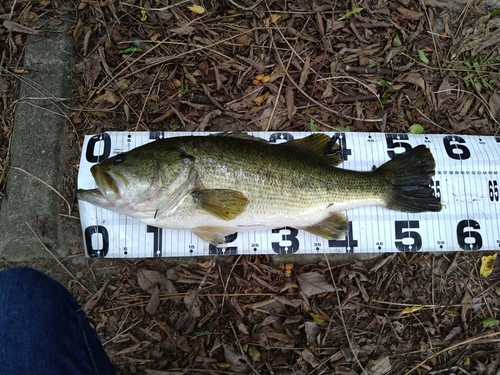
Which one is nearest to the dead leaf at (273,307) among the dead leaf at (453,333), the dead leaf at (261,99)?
the dead leaf at (453,333)

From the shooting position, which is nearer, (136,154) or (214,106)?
(136,154)

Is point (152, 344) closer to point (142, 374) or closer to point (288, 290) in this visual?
point (142, 374)

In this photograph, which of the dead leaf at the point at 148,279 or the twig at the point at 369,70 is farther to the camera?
the twig at the point at 369,70

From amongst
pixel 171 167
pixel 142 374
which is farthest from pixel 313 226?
pixel 142 374

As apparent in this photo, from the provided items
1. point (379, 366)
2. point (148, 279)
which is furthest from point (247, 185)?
point (379, 366)

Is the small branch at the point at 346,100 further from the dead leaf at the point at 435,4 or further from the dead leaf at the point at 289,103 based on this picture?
the dead leaf at the point at 435,4

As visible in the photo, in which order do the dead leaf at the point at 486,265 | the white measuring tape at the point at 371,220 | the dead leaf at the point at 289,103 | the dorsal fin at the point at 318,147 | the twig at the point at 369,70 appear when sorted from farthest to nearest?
1. the twig at the point at 369,70
2. the dead leaf at the point at 289,103
3. the dead leaf at the point at 486,265
4. the white measuring tape at the point at 371,220
5. the dorsal fin at the point at 318,147
